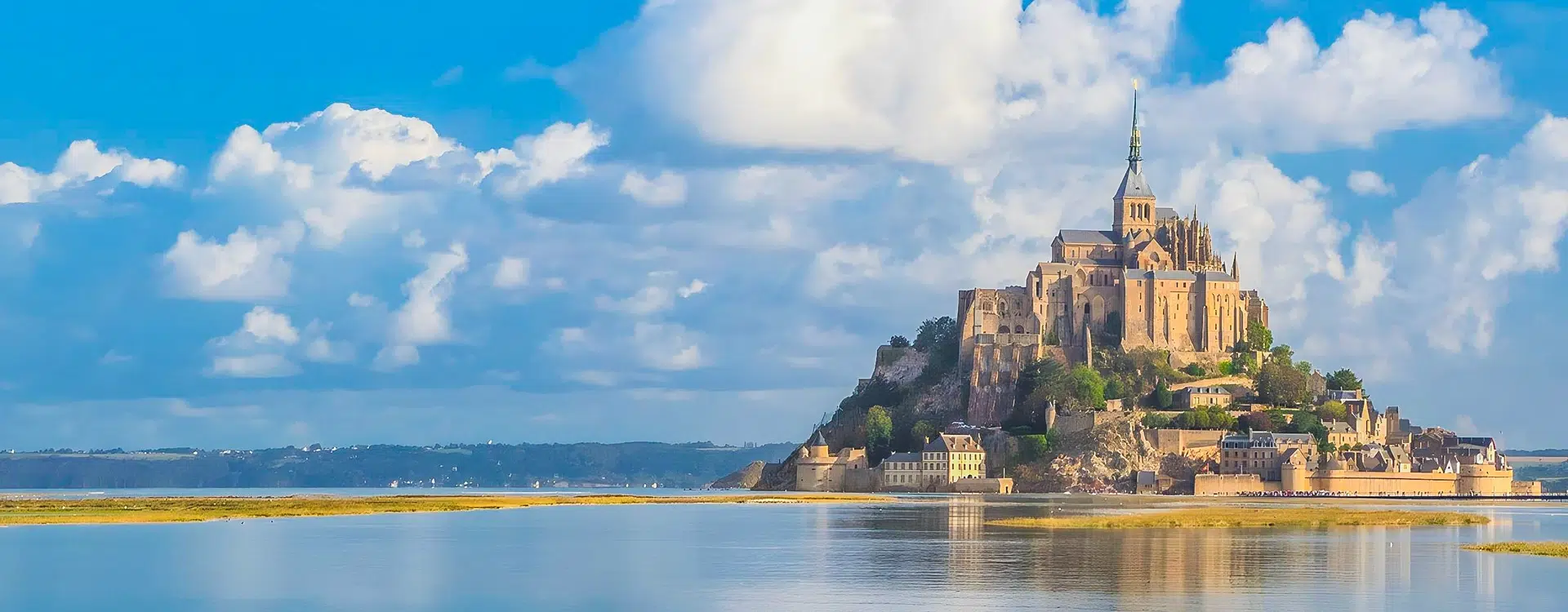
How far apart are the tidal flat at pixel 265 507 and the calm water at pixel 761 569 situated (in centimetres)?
998

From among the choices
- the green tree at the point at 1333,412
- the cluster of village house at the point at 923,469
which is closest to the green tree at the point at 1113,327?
the cluster of village house at the point at 923,469

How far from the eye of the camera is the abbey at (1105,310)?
566ft

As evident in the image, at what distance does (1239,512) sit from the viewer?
103438mm

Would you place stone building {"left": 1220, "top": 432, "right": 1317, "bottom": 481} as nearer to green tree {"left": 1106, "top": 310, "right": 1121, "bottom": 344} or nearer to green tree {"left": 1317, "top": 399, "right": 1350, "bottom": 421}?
green tree {"left": 1317, "top": 399, "right": 1350, "bottom": 421}

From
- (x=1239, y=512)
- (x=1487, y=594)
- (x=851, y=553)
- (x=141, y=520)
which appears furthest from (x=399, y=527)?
(x=1487, y=594)

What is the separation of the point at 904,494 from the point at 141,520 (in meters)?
79.0

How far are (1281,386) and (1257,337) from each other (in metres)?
8.56

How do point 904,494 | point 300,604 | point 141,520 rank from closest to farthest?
point 300,604, point 141,520, point 904,494

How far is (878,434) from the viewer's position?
177 m

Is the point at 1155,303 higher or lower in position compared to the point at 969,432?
higher

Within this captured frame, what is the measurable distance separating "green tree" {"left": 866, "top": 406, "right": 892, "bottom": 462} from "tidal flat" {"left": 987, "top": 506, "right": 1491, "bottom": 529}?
232 ft

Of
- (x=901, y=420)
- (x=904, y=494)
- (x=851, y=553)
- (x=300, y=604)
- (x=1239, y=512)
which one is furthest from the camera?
(x=901, y=420)

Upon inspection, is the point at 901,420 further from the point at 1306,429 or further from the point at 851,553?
the point at 851,553

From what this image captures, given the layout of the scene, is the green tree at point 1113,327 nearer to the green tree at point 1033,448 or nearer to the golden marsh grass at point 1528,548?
the green tree at point 1033,448
